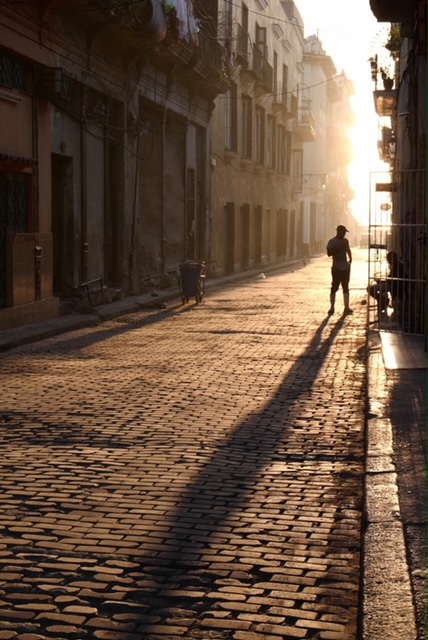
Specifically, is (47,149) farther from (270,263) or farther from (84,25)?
(270,263)

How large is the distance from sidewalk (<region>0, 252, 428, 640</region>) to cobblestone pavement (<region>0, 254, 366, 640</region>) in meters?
0.09

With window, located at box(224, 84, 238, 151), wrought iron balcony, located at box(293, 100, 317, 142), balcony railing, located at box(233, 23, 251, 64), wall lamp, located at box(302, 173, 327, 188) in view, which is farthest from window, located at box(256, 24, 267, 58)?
wall lamp, located at box(302, 173, 327, 188)

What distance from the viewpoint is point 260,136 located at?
41.3 m

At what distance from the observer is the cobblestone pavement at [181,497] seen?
4152 mm

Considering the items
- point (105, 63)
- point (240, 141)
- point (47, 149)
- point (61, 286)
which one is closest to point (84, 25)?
point (105, 63)

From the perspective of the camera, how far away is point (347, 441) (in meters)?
7.60

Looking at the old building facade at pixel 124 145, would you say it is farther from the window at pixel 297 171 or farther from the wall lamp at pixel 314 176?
the wall lamp at pixel 314 176

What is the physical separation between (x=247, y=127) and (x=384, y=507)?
33592 mm

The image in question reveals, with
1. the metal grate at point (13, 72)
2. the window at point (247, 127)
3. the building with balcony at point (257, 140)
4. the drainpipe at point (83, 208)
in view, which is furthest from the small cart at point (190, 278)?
the window at point (247, 127)

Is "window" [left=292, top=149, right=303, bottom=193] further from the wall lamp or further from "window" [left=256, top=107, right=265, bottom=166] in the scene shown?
"window" [left=256, top=107, right=265, bottom=166]

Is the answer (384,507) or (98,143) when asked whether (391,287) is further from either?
(384,507)

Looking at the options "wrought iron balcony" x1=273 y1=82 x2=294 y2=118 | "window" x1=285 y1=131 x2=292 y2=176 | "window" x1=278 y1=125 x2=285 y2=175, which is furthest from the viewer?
"window" x1=285 y1=131 x2=292 y2=176

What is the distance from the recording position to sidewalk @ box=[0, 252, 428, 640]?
3979mm

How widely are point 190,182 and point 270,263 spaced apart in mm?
15633
